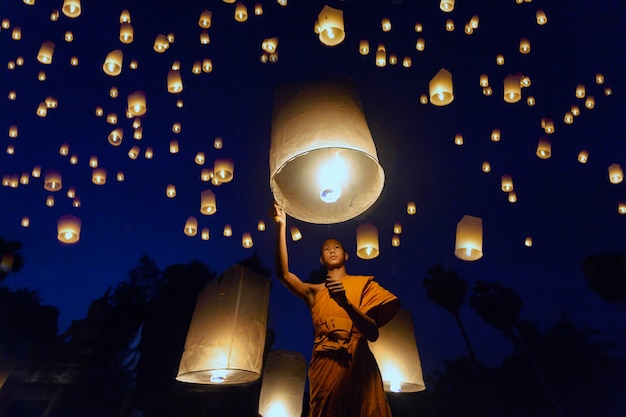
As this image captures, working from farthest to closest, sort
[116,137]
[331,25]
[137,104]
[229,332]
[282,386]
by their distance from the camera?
[116,137], [137,104], [282,386], [331,25], [229,332]

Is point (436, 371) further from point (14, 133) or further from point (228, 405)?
point (14, 133)

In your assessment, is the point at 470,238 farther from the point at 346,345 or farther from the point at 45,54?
the point at 45,54

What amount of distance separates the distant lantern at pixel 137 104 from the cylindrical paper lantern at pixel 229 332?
488cm

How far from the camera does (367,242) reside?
6.20 m

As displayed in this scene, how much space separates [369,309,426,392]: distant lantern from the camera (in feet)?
15.5

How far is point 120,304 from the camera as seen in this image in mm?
20578

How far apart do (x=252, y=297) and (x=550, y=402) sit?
20.8m

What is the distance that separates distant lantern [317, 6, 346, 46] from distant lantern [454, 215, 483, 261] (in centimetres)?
240

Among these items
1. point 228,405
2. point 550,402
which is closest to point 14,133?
point 228,405

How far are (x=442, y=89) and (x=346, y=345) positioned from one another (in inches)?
156

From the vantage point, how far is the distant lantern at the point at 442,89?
5.77 meters

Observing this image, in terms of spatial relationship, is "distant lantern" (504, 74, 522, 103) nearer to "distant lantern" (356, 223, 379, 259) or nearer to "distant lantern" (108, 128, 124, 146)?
"distant lantern" (356, 223, 379, 259)

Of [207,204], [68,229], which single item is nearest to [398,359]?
[207,204]

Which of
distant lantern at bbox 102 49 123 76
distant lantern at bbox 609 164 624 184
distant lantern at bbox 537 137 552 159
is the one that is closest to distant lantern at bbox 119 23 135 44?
distant lantern at bbox 102 49 123 76
